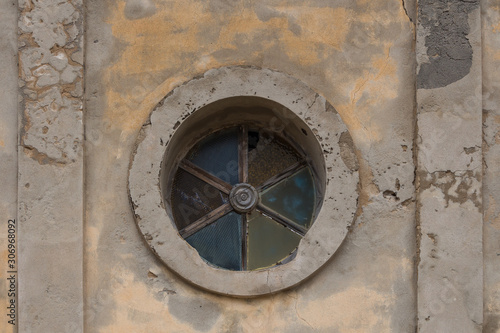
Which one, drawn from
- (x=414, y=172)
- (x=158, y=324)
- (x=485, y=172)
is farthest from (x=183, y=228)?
(x=485, y=172)

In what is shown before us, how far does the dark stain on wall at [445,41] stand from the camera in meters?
4.41

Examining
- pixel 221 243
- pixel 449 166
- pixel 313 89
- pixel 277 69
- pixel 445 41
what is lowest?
pixel 221 243

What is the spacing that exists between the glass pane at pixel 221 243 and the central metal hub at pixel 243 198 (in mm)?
122

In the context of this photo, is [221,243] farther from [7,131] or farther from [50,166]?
[7,131]

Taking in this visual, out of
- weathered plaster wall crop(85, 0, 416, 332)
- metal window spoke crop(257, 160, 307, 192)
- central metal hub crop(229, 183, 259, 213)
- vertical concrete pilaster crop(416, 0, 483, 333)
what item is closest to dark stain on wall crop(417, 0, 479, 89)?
vertical concrete pilaster crop(416, 0, 483, 333)

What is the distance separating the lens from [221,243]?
4812 millimetres

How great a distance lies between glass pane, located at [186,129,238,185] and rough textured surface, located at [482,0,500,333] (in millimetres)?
1768

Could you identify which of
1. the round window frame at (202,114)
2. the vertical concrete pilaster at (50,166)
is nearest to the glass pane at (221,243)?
the round window frame at (202,114)

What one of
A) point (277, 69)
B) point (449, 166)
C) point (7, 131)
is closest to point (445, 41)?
point (449, 166)

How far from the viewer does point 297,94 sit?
14.5 feet

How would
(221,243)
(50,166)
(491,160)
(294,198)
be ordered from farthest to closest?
(294,198)
(221,243)
(491,160)
(50,166)

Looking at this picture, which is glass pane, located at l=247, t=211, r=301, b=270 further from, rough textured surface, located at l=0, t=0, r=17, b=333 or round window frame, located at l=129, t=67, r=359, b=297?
rough textured surface, located at l=0, t=0, r=17, b=333

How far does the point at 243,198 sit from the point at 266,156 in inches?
14.9

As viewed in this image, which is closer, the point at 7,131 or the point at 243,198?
the point at 7,131
